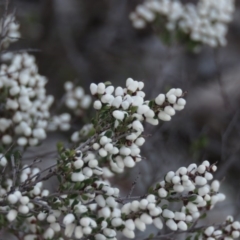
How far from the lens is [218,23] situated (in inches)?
83.2

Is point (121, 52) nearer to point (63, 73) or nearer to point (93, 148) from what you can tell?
point (63, 73)

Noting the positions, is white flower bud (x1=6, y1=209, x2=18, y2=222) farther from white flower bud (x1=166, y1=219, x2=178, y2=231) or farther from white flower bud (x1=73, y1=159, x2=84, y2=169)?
white flower bud (x1=166, y1=219, x2=178, y2=231)

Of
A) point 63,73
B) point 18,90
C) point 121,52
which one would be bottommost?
point 18,90

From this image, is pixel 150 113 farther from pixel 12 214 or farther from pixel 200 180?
pixel 12 214

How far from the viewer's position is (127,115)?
101 cm

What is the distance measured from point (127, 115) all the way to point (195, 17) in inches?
46.6

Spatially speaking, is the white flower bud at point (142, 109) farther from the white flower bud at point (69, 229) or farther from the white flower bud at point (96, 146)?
the white flower bud at point (69, 229)

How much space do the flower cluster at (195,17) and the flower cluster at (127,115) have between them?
1.06 meters

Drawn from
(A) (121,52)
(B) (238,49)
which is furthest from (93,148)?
(B) (238,49)

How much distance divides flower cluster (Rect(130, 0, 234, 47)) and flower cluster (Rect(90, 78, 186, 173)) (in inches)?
41.7

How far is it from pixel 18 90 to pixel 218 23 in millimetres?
1065

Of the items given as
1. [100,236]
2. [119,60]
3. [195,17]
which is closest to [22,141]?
[100,236]

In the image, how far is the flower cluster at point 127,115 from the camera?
1010mm

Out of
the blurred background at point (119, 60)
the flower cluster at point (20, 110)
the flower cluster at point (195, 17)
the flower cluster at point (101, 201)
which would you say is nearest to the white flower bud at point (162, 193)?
the flower cluster at point (101, 201)
